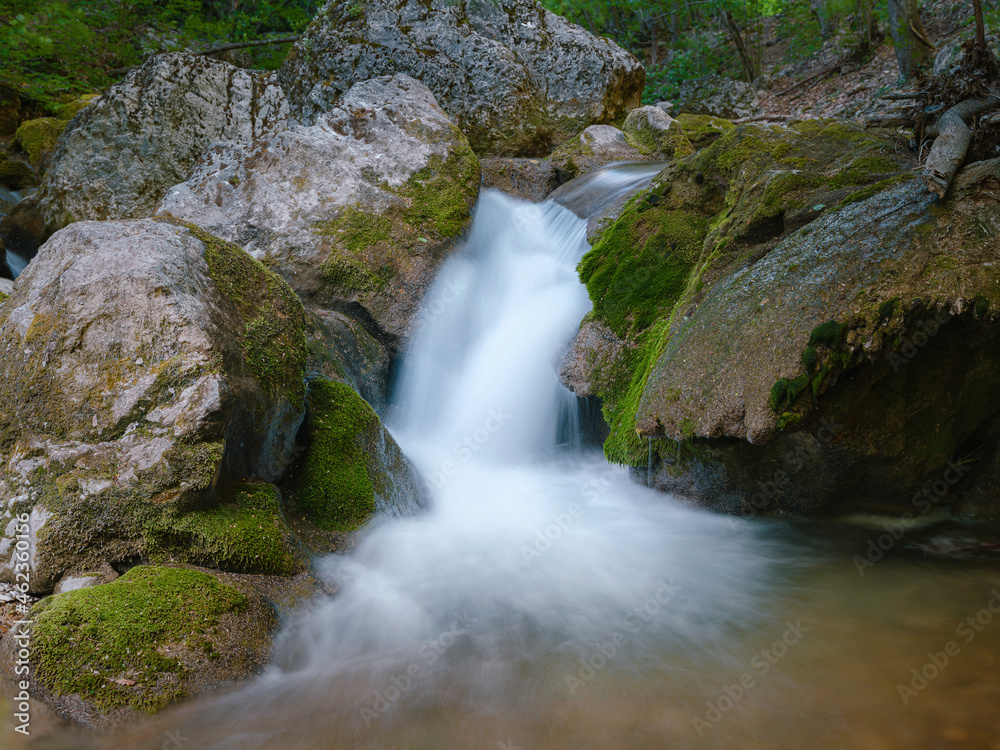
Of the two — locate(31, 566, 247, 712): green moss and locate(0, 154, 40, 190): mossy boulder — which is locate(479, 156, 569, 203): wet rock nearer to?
locate(31, 566, 247, 712): green moss

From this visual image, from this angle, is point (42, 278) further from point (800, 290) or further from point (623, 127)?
point (623, 127)

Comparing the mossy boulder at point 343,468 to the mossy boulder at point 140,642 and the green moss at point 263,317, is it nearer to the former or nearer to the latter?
the green moss at point 263,317

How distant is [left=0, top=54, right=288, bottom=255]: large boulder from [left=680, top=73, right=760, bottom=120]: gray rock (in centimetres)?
1532

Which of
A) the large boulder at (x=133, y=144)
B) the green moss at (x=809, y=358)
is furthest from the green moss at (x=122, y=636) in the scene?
the large boulder at (x=133, y=144)

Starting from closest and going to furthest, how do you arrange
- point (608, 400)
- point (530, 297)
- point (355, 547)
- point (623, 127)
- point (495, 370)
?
point (355, 547) → point (608, 400) → point (495, 370) → point (530, 297) → point (623, 127)

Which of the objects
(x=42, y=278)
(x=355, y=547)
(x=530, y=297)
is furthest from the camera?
(x=530, y=297)

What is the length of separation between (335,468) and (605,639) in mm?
2100

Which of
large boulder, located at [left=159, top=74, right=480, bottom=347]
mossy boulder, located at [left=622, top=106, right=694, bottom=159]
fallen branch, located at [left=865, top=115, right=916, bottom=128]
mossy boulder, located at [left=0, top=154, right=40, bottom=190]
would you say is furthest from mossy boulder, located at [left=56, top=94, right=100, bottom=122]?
fallen branch, located at [left=865, top=115, right=916, bottom=128]

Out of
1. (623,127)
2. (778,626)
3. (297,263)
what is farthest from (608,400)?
(623,127)

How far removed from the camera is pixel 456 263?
7.45m

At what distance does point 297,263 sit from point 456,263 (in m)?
1.91

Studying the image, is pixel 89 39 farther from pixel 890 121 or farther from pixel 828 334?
pixel 828 334

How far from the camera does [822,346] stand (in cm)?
340

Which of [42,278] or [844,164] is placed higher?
[844,164]
